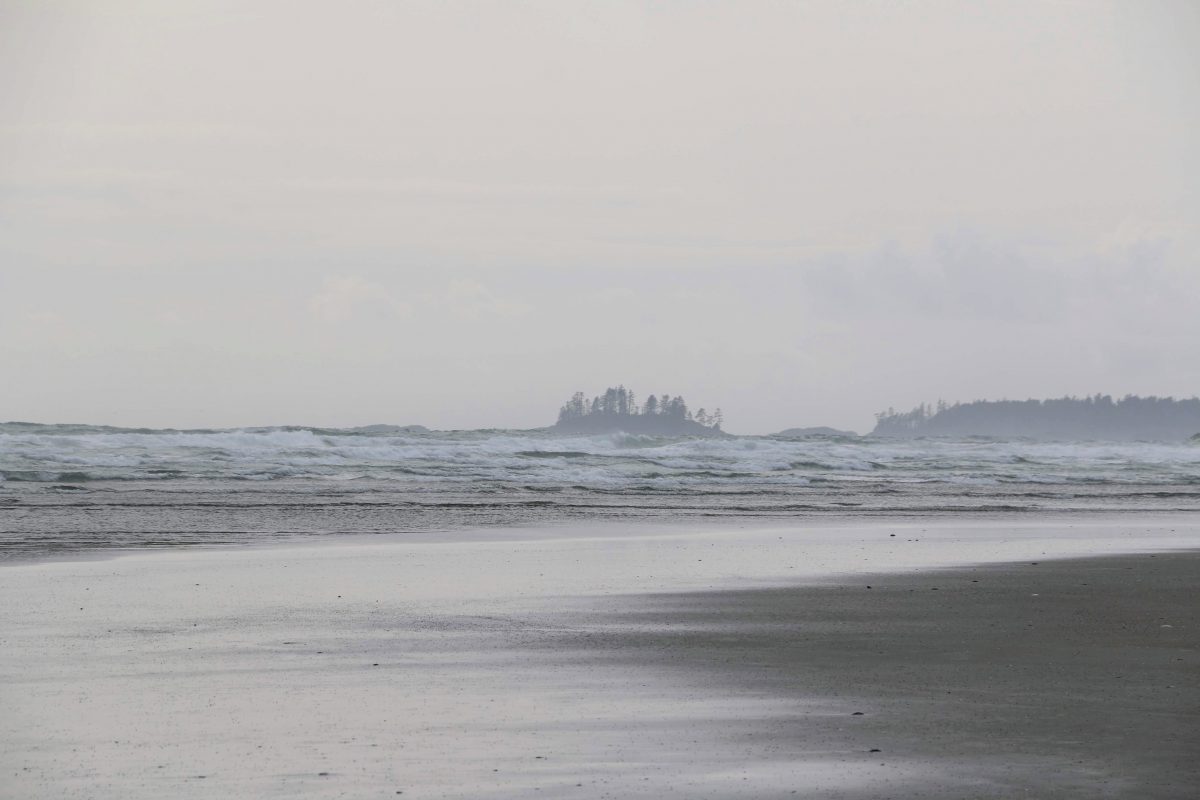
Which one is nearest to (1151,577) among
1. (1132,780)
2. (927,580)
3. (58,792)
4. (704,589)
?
(927,580)

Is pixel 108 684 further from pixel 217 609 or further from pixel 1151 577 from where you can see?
pixel 1151 577

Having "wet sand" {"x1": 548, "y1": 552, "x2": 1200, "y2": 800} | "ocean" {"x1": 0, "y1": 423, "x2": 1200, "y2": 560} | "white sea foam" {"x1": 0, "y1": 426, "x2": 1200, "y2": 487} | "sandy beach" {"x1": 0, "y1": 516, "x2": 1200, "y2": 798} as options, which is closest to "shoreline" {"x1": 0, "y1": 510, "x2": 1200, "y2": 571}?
"ocean" {"x1": 0, "y1": 423, "x2": 1200, "y2": 560}

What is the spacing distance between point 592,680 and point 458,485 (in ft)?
66.3

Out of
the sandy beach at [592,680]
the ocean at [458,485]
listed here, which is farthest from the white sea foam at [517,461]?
the sandy beach at [592,680]

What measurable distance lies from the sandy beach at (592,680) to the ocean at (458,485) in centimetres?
471

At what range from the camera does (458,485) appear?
84.8 ft

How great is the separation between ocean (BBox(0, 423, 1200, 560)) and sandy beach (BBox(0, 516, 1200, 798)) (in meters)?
4.71

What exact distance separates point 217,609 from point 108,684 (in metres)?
2.45

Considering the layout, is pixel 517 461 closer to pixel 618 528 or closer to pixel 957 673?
pixel 618 528

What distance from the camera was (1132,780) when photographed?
405 cm

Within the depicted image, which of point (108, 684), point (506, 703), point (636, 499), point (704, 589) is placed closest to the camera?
point (506, 703)

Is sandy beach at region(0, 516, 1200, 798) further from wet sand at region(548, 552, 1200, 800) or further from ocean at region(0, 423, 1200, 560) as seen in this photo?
ocean at region(0, 423, 1200, 560)

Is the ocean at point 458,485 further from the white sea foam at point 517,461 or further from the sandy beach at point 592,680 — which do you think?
the sandy beach at point 592,680

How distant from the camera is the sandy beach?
4.18m
